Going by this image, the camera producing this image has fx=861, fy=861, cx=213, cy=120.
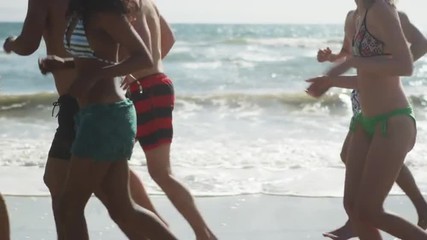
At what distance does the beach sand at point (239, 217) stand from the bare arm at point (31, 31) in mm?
1595

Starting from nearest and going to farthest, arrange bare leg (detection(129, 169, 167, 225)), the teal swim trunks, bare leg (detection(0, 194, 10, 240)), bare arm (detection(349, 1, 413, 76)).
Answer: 1. the teal swim trunks
2. bare arm (detection(349, 1, 413, 76))
3. bare leg (detection(0, 194, 10, 240))
4. bare leg (detection(129, 169, 167, 225))

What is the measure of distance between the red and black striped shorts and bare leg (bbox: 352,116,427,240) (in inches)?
41.6

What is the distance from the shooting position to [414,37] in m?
3.96

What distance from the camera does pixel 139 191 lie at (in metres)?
4.22

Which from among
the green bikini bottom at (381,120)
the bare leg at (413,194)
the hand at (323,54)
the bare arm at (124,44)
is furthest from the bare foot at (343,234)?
the bare arm at (124,44)

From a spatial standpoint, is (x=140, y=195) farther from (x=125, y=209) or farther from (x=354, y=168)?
(x=354, y=168)

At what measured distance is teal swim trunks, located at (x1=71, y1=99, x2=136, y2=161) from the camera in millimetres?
3152

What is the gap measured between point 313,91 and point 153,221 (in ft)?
2.72

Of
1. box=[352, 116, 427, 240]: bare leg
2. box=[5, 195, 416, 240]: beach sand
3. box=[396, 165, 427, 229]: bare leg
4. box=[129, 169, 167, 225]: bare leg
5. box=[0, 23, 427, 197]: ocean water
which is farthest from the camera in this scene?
box=[0, 23, 427, 197]: ocean water

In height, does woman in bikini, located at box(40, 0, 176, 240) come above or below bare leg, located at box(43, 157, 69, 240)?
above

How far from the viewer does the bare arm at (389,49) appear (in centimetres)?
336

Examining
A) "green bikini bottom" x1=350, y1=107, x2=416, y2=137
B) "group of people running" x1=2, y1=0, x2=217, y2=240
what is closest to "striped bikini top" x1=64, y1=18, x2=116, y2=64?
"group of people running" x1=2, y1=0, x2=217, y2=240

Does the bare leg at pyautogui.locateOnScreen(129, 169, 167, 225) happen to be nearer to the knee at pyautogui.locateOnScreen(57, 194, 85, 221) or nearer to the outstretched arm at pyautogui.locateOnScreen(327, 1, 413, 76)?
the knee at pyautogui.locateOnScreen(57, 194, 85, 221)

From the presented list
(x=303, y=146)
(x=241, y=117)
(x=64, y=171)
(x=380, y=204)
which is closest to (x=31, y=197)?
(x=64, y=171)
